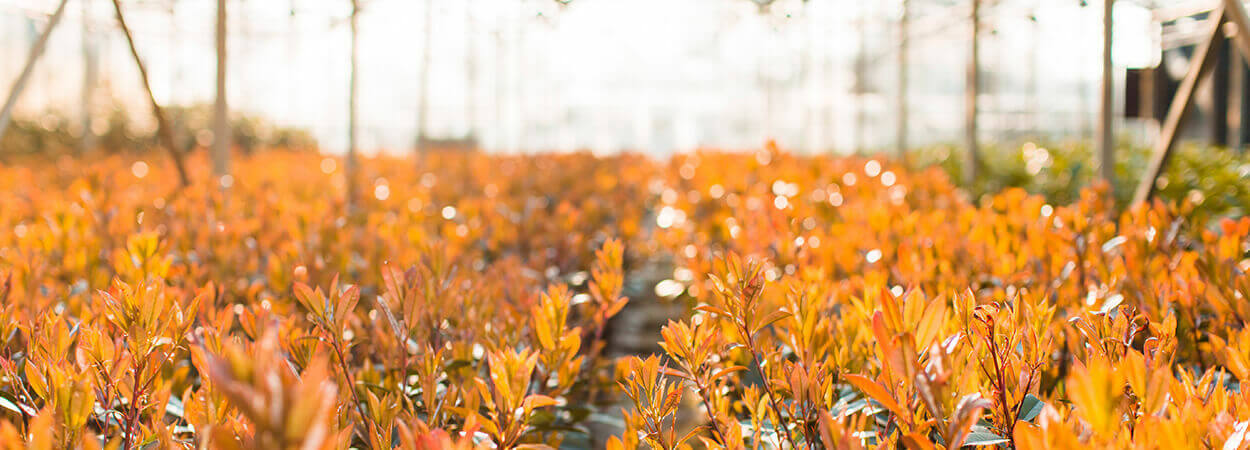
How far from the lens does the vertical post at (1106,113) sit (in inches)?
147

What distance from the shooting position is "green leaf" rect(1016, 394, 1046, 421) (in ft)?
4.18

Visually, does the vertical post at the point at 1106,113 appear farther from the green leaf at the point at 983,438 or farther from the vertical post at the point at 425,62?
the vertical post at the point at 425,62

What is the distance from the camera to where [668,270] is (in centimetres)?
447

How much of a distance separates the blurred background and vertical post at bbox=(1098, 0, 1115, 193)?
141cm

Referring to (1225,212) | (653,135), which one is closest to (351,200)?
(1225,212)

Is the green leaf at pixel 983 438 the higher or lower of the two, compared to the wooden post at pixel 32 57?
lower

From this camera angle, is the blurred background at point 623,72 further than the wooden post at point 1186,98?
Yes

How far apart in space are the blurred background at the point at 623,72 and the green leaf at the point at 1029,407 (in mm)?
3143

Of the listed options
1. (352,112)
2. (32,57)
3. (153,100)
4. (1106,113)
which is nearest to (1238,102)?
(1106,113)

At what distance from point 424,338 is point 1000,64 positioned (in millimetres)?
23283

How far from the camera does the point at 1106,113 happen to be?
392 cm

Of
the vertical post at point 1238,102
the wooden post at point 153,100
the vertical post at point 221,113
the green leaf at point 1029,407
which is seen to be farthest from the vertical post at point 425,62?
the vertical post at point 1238,102

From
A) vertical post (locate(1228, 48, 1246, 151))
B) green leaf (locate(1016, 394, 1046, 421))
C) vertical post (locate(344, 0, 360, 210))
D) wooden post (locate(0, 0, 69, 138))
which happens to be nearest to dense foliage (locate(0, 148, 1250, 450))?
green leaf (locate(1016, 394, 1046, 421))

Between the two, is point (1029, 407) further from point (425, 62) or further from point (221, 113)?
point (425, 62)
